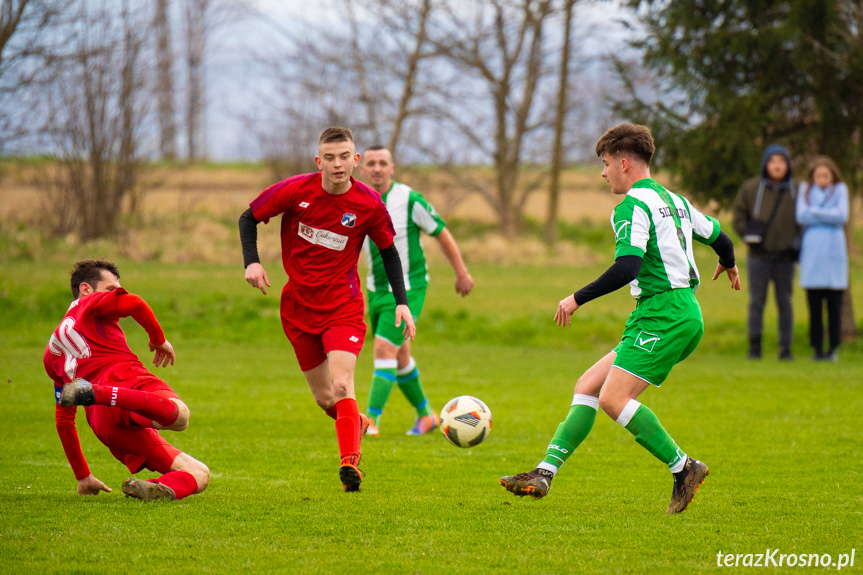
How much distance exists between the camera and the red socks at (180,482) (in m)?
5.00

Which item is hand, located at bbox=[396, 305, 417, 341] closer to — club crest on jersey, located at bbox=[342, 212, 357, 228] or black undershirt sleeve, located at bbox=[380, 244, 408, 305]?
black undershirt sleeve, located at bbox=[380, 244, 408, 305]

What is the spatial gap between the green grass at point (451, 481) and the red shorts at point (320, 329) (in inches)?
31.2

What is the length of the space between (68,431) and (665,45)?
1062 cm

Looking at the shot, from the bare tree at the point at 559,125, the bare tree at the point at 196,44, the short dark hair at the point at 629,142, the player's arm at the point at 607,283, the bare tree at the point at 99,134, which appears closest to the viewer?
the player's arm at the point at 607,283

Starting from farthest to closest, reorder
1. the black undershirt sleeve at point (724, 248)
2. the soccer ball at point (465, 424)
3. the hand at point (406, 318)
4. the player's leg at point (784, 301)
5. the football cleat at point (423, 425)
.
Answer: the player's leg at point (784, 301) → the football cleat at point (423, 425) → the soccer ball at point (465, 424) → the hand at point (406, 318) → the black undershirt sleeve at point (724, 248)

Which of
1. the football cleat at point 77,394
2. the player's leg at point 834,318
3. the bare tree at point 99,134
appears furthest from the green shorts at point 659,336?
the bare tree at point 99,134

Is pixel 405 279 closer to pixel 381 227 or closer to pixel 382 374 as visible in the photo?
pixel 382 374

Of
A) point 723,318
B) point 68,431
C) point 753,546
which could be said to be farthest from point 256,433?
point 723,318

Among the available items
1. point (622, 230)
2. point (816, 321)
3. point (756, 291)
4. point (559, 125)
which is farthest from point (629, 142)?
point (559, 125)

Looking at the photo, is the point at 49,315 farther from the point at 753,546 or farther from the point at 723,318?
the point at 753,546

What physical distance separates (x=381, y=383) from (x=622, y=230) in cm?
353

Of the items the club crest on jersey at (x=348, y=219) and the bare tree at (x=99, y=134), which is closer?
the club crest on jersey at (x=348, y=219)

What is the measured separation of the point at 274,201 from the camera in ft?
18.5

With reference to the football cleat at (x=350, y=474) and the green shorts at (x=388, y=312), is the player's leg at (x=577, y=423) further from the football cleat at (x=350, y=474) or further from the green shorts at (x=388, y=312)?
the green shorts at (x=388, y=312)
